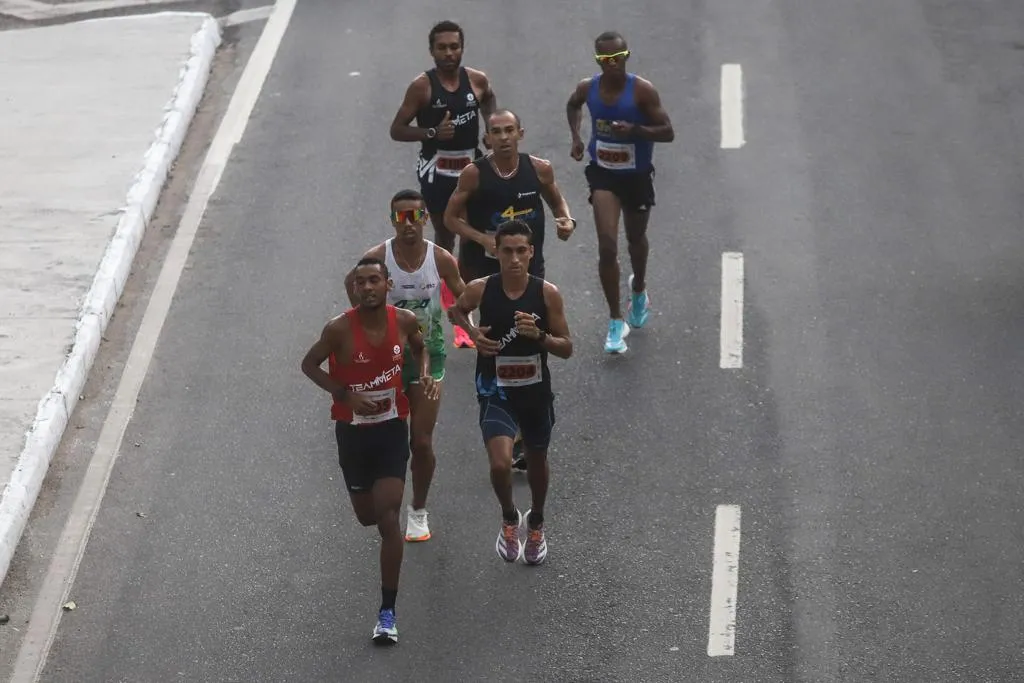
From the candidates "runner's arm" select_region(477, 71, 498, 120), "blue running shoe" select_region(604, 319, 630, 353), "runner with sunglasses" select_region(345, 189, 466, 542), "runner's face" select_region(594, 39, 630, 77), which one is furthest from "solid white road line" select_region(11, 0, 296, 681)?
"runner's face" select_region(594, 39, 630, 77)

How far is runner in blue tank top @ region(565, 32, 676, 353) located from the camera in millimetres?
12711

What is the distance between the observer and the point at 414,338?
1007 centimetres

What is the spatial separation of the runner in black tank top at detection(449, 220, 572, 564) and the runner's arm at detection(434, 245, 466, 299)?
555 millimetres

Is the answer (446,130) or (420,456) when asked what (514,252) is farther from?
(446,130)

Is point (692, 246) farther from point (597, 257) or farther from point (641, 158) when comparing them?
point (641, 158)

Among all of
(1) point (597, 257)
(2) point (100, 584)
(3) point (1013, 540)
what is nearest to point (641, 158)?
(1) point (597, 257)

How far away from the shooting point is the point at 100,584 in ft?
35.0

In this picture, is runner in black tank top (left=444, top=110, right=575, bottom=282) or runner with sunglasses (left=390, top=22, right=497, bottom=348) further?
runner with sunglasses (left=390, top=22, right=497, bottom=348)

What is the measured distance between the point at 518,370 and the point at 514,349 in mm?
123

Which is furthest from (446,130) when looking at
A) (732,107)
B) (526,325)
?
(732,107)

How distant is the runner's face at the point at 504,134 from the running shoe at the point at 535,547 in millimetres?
2508

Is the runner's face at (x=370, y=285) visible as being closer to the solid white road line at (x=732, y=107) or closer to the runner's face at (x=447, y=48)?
the runner's face at (x=447, y=48)

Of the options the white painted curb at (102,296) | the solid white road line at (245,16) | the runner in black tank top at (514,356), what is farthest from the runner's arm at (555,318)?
the solid white road line at (245,16)

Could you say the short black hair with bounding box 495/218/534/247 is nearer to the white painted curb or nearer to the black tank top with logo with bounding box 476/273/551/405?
the black tank top with logo with bounding box 476/273/551/405
